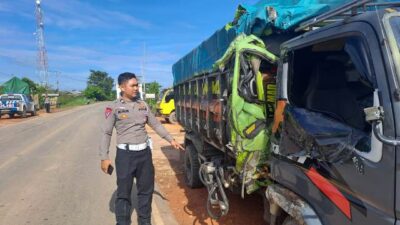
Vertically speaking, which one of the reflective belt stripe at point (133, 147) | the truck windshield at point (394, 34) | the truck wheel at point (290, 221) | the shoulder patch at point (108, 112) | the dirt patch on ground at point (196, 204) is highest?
the truck windshield at point (394, 34)

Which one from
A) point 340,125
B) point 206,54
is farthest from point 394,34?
point 206,54

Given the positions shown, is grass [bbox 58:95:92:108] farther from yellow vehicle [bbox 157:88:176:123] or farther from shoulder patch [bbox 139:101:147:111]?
shoulder patch [bbox 139:101:147:111]

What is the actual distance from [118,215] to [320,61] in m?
3.09

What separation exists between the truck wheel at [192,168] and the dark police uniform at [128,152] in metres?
2.27

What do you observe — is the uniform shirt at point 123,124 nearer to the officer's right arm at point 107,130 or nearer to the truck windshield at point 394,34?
the officer's right arm at point 107,130

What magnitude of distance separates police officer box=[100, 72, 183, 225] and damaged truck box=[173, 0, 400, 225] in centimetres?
89

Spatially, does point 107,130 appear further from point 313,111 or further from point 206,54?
point 313,111

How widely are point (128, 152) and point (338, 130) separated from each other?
2.90 metres

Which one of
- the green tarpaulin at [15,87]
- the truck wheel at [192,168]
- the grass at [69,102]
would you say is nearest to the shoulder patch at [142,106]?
the truck wheel at [192,168]

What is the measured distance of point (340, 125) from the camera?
278cm

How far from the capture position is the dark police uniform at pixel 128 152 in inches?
197

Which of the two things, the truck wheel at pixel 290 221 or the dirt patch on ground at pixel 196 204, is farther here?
the dirt patch on ground at pixel 196 204

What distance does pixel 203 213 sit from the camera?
628cm

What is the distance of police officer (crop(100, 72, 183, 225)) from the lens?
5008 millimetres
